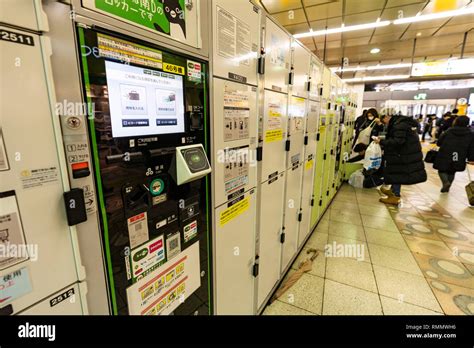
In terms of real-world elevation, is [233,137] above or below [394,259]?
above

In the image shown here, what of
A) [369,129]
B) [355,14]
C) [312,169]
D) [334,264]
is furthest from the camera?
[369,129]

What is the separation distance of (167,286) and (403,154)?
4.57m

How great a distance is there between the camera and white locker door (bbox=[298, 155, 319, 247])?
2.84m

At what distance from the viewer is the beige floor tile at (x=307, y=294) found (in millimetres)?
2148

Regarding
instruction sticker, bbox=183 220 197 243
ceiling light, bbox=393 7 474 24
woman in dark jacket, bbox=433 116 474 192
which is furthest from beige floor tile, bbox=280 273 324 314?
ceiling light, bbox=393 7 474 24

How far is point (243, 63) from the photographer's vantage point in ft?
4.62

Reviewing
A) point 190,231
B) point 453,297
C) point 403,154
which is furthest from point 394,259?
point 190,231

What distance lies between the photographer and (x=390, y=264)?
109 inches

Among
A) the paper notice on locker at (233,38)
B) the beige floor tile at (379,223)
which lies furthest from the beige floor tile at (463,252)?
the paper notice on locker at (233,38)

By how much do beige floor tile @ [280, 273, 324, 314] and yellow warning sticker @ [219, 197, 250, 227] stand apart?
1.23 metres

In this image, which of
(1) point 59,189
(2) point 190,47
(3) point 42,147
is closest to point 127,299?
(1) point 59,189

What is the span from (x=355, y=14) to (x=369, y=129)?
2.60 m

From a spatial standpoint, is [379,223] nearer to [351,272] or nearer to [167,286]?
[351,272]
